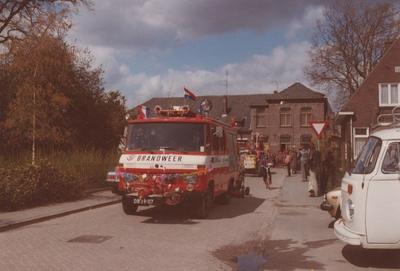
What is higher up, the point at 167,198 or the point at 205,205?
the point at 167,198

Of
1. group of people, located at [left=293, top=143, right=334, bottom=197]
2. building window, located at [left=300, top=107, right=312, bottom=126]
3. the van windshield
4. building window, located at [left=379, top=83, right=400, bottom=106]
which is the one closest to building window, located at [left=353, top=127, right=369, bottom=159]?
building window, located at [left=379, top=83, right=400, bottom=106]

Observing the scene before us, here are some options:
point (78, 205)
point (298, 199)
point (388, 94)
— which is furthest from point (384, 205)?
point (388, 94)

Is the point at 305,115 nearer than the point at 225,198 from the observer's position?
No

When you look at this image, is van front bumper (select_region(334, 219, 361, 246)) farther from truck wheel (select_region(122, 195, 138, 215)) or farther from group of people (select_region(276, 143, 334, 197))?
group of people (select_region(276, 143, 334, 197))

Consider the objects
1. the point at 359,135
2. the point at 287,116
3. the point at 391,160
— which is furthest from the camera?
the point at 287,116

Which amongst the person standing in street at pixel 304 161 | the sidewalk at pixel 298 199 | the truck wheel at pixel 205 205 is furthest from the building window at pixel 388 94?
the truck wheel at pixel 205 205

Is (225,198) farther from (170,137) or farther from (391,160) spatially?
(391,160)

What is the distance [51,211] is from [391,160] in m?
8.68

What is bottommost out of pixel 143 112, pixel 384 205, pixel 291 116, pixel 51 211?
pixel 51 211

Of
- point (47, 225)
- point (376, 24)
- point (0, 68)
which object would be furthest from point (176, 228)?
point (376, 24)

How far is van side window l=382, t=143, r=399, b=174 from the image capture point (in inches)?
233

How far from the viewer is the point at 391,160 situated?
19.6 ft

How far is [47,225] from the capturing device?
9.70 metres

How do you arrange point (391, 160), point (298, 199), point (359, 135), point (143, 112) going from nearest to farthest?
point (391, 160) → point (143, 112) → point (298, 199) → point (359, 135)
